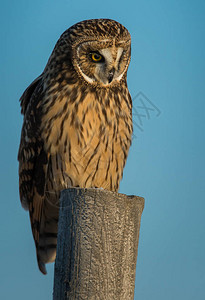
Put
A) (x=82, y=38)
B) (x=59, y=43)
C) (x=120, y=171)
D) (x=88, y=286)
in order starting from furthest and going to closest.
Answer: (x=120, y=171), (x=59, y=43), (x=82, y=38), (x=88, y=286)

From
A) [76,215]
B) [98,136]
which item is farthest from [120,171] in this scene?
[76,215]

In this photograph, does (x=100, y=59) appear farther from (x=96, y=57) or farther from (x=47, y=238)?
(x=47, y=238)

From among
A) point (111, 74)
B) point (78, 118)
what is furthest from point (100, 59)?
point (78, 118)

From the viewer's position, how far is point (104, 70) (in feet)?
11.3

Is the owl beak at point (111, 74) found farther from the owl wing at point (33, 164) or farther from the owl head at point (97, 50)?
the owl wing at point (33, 164)

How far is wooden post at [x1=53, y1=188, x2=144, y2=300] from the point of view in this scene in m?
2.15

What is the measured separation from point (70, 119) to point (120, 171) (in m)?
0.80

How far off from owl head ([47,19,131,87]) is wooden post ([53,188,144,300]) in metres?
1.45

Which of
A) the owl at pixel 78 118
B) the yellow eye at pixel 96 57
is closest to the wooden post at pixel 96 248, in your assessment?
the owl at pixel 78 118

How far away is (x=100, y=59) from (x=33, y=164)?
111 cm

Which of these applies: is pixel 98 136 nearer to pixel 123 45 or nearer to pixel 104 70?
pixel 104 70

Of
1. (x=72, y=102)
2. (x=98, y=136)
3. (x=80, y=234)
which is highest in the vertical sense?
(x=72, y=102)

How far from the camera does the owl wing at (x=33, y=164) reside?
3609mm

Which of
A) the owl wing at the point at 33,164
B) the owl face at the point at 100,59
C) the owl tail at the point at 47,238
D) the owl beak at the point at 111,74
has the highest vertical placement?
the owl face at the point at 100,59
